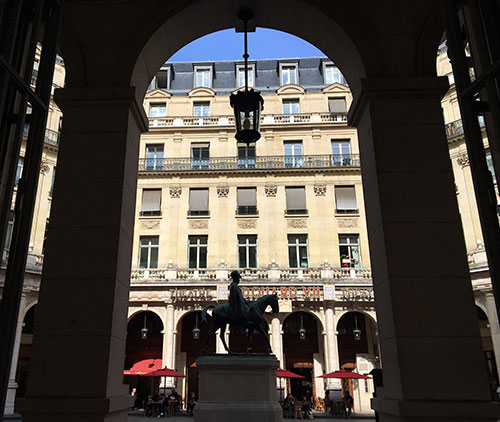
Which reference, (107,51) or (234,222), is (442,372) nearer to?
(107,51)

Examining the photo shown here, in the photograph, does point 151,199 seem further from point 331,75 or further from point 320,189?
point 331,75

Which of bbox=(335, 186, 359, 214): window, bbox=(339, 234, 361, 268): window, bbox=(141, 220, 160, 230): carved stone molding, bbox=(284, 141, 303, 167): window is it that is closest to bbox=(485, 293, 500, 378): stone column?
bbox=(339, 234, 361, 268): window

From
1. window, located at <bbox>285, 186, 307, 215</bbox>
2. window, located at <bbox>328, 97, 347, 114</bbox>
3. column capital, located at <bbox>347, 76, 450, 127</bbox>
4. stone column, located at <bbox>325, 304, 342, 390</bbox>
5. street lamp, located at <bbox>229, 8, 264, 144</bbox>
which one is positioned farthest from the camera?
window, located at <bbox>328, 97, 347, 114</bbox>

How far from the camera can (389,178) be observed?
5.51 m

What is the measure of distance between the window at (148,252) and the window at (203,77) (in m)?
14.0

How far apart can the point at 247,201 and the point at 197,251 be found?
4.99 meters

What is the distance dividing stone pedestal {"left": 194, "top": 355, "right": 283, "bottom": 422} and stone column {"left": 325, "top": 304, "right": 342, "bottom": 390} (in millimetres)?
16775

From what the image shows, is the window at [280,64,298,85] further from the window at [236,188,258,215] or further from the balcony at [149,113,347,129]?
the window at [236,188,258,215]

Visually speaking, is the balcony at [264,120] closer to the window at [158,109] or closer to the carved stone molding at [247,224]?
the window at [158,109]

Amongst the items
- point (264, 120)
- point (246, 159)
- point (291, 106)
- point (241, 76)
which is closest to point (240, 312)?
point (246, 159)

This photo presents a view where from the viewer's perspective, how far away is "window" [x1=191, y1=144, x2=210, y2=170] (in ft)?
106

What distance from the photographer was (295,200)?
1241 inches

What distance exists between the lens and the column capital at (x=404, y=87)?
5.75m

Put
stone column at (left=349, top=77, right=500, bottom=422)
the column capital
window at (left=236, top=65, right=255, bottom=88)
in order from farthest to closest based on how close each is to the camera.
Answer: window at (left=236, top=65, right=255, bottom=88) → the column capital → stone column at (left=349, top=77, right=500, bottom=422)
